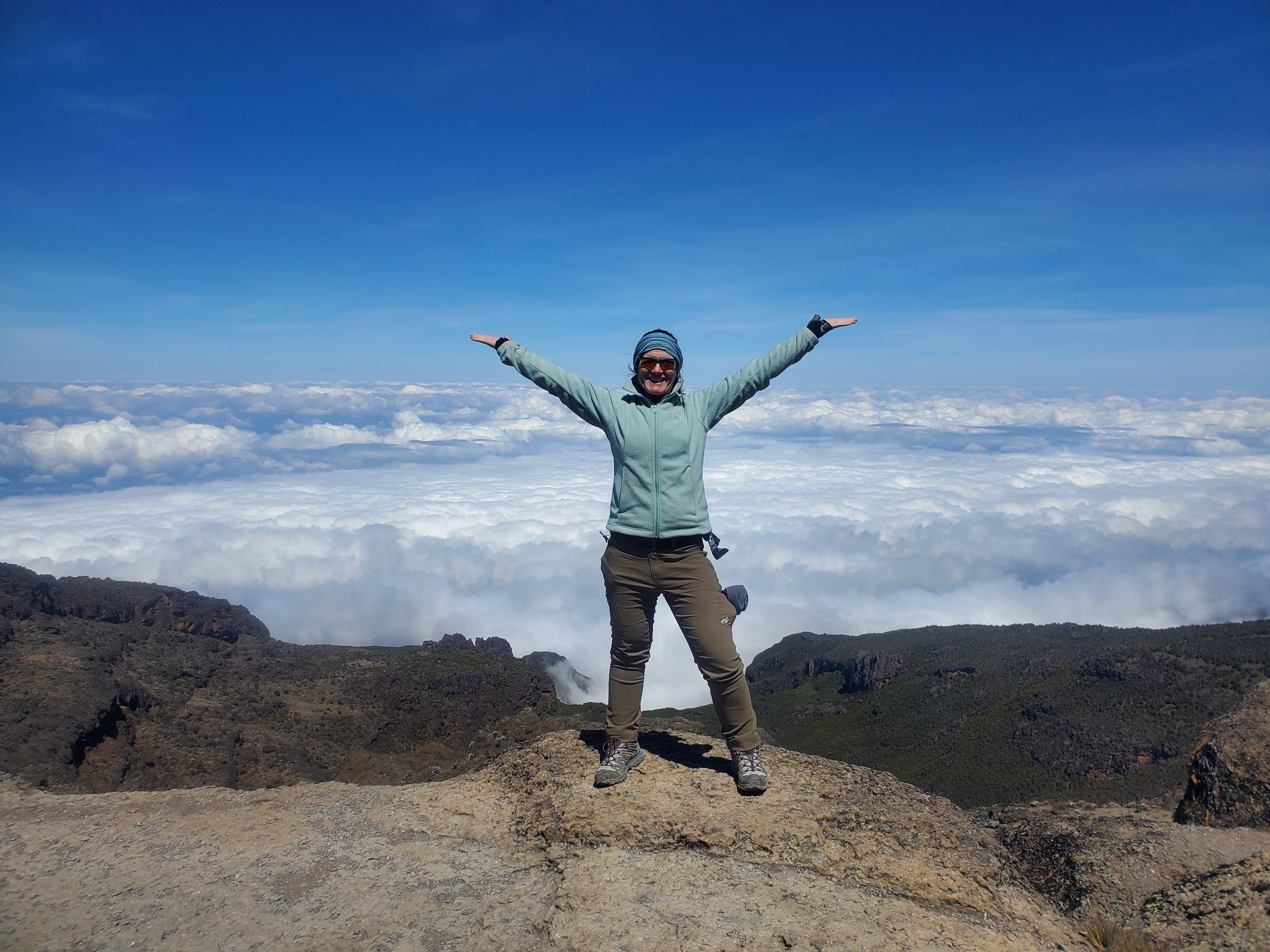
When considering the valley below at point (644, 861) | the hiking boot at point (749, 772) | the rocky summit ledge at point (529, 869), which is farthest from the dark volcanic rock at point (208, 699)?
the hiking boot at point (749, 772)

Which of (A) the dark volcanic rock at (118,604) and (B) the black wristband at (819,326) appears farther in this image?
(A) the dark volcanic rock at (118,604)

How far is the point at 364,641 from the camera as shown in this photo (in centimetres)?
16350

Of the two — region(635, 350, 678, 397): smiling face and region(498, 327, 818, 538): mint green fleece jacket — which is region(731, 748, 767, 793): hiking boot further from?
region(635, 350, 678, 397): smiling face

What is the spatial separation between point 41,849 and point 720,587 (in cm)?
582

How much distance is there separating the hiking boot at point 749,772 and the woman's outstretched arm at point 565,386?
10.3 ft

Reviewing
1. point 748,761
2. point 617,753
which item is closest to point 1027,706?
point 748,761

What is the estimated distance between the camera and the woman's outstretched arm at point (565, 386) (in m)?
5.78

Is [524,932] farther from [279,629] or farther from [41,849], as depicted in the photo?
[279,629]

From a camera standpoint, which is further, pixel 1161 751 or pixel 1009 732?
pixel 1009 732

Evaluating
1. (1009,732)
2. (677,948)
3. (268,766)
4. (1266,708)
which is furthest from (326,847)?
(1009,732)

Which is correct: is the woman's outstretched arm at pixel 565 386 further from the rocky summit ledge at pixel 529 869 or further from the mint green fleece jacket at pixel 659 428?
the rocky summit ledge at pixel 529 869

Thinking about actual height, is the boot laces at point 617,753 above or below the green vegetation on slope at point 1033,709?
above

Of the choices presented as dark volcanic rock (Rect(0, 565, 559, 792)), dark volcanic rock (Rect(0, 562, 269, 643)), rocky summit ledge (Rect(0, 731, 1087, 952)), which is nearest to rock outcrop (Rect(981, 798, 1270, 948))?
rocky summit ledge (Rect(0, 731, 1087, 952))

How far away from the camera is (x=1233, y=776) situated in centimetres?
769
